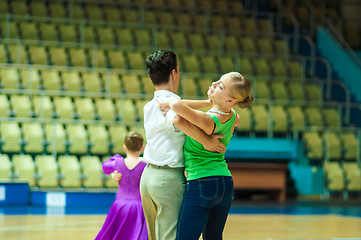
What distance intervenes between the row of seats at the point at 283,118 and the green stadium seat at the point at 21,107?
3713 millimetres

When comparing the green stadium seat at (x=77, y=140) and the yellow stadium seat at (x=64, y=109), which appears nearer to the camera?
the green stadium seat at (x=77, y=140)

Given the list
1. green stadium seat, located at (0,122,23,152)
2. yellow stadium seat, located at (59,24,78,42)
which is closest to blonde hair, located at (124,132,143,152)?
green stadium seat, located at (0,122,23,152)

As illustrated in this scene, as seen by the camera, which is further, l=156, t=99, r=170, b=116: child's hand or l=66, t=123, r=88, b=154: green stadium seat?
l=66, t=123, r=88, b=154: green stadium seat

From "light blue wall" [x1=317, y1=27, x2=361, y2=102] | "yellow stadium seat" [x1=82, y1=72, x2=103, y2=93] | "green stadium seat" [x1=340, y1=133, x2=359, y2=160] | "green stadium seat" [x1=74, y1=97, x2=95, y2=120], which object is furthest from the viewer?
"light blue wall" [x1=317, y1=27, x2=361, y2=102]

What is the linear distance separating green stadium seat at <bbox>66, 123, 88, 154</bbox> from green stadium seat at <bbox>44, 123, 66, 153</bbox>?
111 millimetres

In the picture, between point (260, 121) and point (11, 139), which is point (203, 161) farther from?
point (260, 121)

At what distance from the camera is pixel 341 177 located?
9805 millimetres

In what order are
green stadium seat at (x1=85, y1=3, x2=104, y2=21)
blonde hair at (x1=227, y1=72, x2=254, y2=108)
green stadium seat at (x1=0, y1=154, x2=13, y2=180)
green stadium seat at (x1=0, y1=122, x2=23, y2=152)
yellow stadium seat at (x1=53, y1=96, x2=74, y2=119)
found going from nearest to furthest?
blonde hair at (x1=227, y1=72, x2=254, y2=108)
green stadium seat at (x1=0, y1=154, x2=13, y2=180)
green stadium seat at (x1=0, y1=122, x2=23, y2=152)
yellow stadium seat at (x1=53, y1=96, x2=74, y2=119)
green stadium seat at (x1=85, y1=3, x2=104, y2=21)

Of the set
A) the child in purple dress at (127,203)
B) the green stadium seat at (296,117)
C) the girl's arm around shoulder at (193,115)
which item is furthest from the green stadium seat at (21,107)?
the girl's arm around shoulder at (193,115)

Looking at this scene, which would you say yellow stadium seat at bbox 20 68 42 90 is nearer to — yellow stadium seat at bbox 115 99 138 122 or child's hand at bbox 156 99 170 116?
yellow stadium seat at bbox 115 99 138 122

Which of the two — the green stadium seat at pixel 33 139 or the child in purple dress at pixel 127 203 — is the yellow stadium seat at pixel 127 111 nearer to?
the green stadium seat at pixel 33 139

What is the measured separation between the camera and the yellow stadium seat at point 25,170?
821 centimetres

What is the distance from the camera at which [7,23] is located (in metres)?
10.7

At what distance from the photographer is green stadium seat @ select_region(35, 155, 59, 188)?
8250mm
